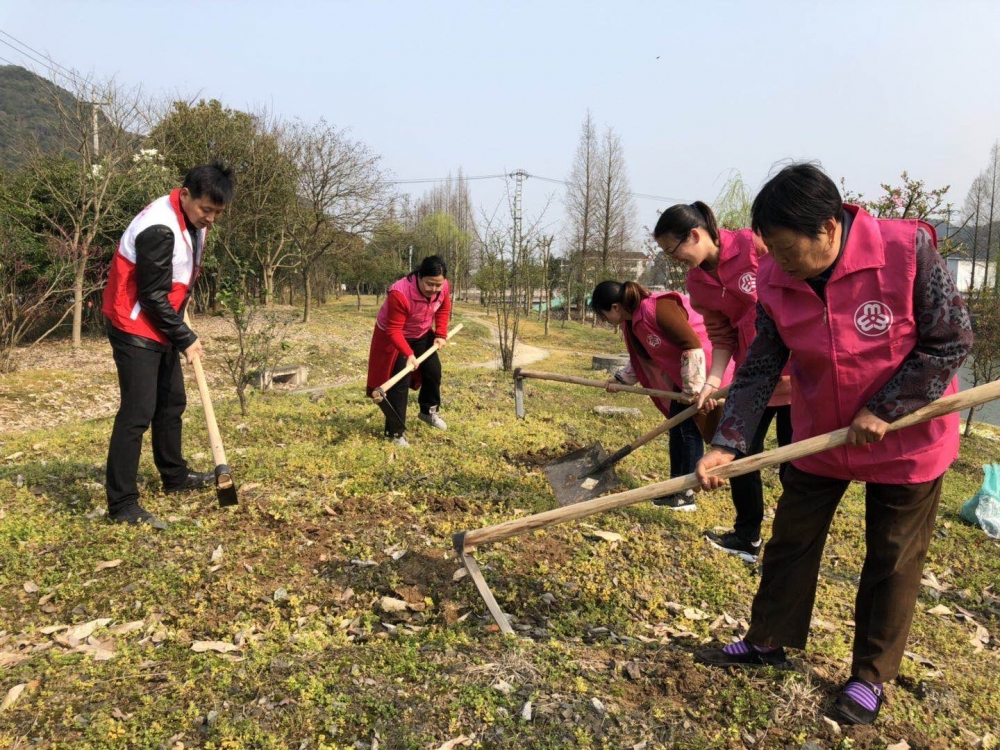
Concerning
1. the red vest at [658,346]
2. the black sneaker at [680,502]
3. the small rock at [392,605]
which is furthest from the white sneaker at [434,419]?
the small rock at [392,605]

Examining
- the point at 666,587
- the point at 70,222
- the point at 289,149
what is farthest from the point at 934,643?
the point at 289,149

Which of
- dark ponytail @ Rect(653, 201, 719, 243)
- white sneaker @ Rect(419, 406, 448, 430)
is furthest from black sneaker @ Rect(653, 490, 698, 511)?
white sneaker @ Rect(419, 406, 448, 430)

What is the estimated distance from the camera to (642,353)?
473 centimetres

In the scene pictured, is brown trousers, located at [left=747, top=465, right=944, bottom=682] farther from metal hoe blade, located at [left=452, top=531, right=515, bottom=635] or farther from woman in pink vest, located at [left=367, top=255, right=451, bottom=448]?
woman in pink vest, located at [left=367, top=255, right=451, bottom=448]

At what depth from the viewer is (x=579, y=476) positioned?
4.98 meters

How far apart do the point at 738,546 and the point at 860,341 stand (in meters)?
2.28

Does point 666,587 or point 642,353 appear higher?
point 642,353

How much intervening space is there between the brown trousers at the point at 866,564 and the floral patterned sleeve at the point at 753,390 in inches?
9.4

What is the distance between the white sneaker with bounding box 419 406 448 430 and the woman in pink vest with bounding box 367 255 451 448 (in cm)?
5

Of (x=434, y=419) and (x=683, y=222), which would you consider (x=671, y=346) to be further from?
(x=434, y=419)

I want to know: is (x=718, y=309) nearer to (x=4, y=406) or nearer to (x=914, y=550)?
(x=914, y=550)

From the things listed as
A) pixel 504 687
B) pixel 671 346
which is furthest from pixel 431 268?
pixel 504 687

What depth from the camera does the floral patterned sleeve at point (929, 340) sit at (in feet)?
6.52

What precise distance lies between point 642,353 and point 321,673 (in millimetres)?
3215
